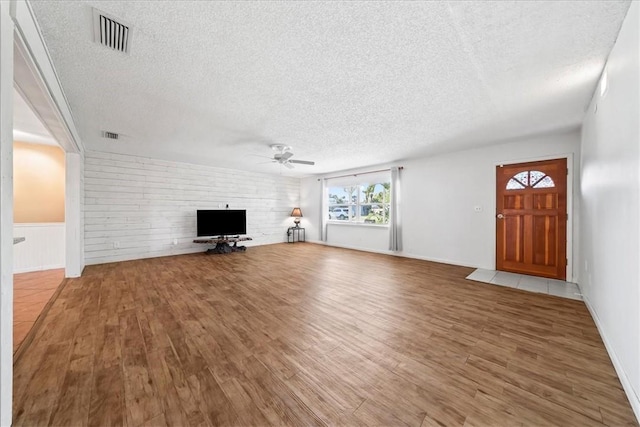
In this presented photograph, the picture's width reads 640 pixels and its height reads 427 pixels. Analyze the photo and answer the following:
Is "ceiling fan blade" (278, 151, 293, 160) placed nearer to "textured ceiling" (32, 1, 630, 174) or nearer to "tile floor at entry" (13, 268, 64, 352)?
"textured ceiling" (32, 1, 630, 174)

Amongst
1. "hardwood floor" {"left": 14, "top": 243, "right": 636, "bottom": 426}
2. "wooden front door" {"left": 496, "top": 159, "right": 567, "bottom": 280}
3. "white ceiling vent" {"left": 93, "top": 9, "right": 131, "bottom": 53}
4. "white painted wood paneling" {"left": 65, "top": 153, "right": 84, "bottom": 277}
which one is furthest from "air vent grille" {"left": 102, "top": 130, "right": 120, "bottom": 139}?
"wooden front door" {"left": 496, "top": 159, "right": 567, "bottom": 280}

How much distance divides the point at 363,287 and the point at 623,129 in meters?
2.93

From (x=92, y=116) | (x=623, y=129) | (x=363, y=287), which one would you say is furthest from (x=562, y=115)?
(x=92, y=116)

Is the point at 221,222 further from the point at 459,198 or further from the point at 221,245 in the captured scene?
the point at 459,198

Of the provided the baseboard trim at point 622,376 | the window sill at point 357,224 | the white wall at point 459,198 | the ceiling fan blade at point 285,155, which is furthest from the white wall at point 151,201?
the baseboard trim at point 622,376

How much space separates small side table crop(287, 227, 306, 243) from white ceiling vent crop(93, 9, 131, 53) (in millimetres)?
6786

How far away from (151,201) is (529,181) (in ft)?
25.9

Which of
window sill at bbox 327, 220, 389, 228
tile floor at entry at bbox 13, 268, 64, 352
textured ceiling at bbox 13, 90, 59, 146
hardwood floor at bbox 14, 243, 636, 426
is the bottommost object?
hardwood floor at bbox 14, 243, 636, 426

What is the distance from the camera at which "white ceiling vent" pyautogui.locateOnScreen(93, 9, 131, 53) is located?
5.07 feet

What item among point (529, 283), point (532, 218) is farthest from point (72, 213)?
point (532, 218)

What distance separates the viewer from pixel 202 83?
7.59 feet

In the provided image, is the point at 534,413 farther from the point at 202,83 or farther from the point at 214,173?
the point at 214,173

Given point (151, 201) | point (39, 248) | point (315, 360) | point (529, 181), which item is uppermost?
point (529, 181)

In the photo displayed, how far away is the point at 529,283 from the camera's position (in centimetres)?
366
